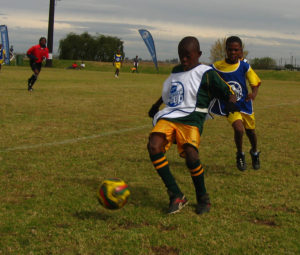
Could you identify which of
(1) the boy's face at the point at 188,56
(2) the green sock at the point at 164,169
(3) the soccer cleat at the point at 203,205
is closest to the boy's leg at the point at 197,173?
(3) the soccer cleat at the point at 203,205

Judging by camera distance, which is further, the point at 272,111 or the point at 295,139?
the point at 272,111

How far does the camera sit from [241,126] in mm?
5480

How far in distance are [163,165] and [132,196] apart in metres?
0.64

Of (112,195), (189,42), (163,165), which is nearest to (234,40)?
(189,42)

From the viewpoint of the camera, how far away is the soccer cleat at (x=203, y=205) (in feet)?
12.9

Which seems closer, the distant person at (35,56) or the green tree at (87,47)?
the distant person at (35,56)

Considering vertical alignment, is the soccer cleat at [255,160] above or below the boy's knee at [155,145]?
below

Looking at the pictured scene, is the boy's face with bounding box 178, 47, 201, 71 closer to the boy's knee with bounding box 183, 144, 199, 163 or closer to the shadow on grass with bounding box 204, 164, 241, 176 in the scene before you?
the boy's knee with bounding box 183, 144, 199, 163

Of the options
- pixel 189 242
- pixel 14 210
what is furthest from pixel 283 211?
pixel 14 210

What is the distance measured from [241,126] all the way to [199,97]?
1573mm

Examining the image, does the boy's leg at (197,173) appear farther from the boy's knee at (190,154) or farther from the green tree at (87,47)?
the green tree at (87,47)

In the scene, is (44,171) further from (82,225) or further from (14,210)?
(82,225)

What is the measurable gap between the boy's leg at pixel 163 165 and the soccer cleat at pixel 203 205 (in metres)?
0.15

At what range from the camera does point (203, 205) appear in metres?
3.97
